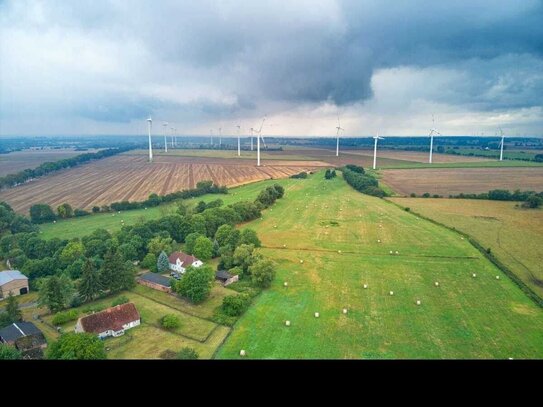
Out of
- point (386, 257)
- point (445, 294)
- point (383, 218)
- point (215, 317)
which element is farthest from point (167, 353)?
point (383, 218)

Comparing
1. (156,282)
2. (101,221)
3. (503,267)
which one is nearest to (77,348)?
(156,282)

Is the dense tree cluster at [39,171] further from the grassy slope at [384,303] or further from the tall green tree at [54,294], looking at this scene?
Result: the tall green tree at [54,294]

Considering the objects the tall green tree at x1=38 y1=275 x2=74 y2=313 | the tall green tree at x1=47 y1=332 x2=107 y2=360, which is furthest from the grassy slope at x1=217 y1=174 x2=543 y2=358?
the tall green tree at x1=38 y1=275 x2=74 y2=313

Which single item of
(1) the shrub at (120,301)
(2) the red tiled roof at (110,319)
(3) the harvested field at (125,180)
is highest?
(3) the harvested field at (125,180)

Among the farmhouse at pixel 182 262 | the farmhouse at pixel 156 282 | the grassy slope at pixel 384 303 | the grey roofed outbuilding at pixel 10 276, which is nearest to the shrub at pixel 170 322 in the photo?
the grassy slope at pixel 384 303
